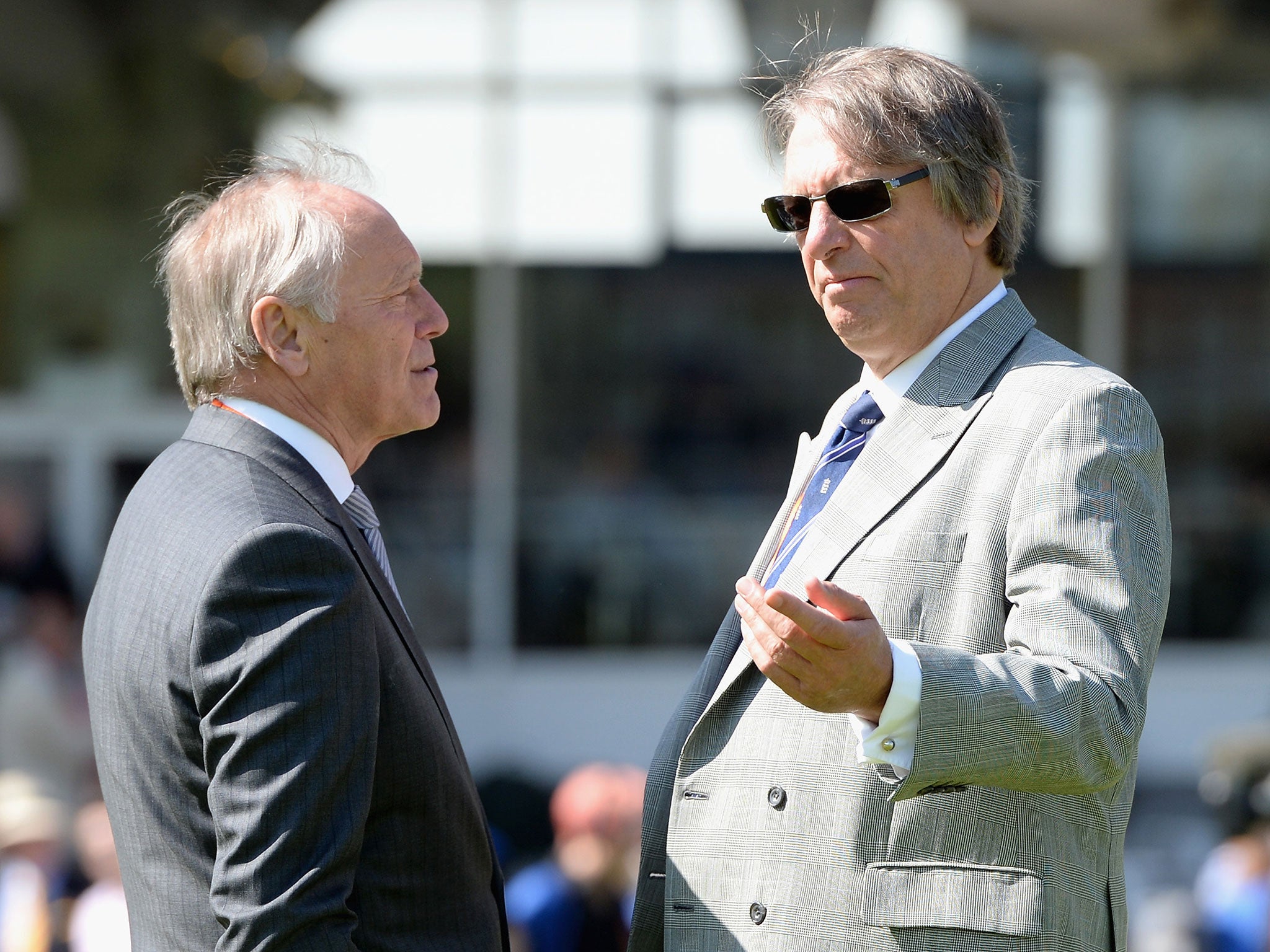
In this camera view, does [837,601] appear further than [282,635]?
No

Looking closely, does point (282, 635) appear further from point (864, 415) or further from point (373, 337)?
point (864, 415)

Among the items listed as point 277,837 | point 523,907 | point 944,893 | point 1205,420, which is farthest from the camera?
point 1205,420

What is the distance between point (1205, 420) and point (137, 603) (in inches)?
386

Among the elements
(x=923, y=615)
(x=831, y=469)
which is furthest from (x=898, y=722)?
(x=831, y=469)

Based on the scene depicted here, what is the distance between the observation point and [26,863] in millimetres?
5242

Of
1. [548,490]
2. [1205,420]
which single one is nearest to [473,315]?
[548,490]

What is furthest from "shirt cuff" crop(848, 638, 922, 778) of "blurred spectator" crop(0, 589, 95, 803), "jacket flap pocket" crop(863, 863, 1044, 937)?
"blurred spectator" crop(0, 589, 95, 803)

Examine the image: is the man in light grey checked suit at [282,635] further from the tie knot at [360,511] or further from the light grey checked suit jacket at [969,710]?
the light grey checked suit jacket at [969,710]

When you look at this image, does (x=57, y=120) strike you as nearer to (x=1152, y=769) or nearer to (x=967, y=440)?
(x=1152, y=769)

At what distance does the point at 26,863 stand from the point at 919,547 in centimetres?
453

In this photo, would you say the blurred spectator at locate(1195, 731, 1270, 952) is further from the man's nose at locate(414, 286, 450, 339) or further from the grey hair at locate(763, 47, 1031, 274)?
the man's nose at locate(414, 286, 450, 339)

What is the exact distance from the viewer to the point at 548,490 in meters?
10.5

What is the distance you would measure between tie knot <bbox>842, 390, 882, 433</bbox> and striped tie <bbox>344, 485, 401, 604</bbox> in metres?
0.72

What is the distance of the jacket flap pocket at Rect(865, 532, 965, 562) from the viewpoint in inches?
70.8
